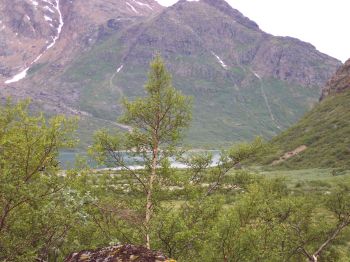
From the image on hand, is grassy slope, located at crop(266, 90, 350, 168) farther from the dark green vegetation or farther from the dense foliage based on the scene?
the dark green vegetation

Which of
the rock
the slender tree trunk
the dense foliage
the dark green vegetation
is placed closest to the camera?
the rock

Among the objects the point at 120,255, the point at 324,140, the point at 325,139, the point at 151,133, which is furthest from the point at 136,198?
the point at 325,139

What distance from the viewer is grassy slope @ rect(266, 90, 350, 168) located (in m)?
141

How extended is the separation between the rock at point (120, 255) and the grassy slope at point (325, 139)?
→ 115502 mm

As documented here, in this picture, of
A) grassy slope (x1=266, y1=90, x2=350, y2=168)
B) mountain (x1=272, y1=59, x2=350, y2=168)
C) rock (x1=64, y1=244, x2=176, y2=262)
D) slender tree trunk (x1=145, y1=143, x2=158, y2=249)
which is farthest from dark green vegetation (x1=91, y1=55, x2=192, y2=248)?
mountain (x1=272, y1=59, x2=350, y2=168)

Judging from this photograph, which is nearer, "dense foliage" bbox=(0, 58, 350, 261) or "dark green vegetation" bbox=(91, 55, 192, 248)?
"dense foliage" bbox=(0, 58, 350, 261)

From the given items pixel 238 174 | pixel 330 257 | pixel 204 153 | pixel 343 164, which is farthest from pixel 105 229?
pixel 343 164

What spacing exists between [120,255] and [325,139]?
157 m

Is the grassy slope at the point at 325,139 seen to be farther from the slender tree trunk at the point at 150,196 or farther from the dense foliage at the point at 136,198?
the slender tree trunk at the point at 150,196

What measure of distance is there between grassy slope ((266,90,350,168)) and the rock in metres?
116

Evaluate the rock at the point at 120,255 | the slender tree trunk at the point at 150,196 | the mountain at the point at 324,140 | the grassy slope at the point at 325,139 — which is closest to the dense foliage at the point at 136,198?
the slender tree trunk at the point at 150,196

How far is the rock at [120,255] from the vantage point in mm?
15523

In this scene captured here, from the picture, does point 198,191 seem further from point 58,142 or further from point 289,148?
point 289,148

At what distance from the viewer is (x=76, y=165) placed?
2405 cm
